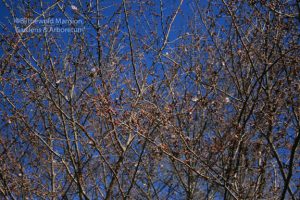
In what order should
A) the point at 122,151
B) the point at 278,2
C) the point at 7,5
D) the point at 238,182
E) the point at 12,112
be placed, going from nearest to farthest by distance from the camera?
the point at 278,2
the point at 238,182
the point at 122,151
the point at 12,112
the point at 7,5

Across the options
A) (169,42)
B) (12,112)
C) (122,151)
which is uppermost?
(169,42)

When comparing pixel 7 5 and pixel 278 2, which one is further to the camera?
pixel 7 5

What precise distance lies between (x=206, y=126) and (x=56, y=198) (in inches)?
94.9

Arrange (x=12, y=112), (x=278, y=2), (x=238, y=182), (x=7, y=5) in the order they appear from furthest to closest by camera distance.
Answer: (x=7, y=5) < (x=12, y=112) < (x=238, y=182) < (x=278, y=2)

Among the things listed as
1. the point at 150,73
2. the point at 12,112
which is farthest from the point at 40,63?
the point at 150,73

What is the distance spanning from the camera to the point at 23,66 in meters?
5.05

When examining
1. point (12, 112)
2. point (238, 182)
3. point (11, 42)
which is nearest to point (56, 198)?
point (12, 112)

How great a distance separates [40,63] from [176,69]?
1932mm

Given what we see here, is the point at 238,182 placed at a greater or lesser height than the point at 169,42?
lesser

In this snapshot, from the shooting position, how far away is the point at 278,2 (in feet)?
12.8

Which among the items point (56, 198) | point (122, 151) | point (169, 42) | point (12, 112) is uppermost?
point (169, 42)

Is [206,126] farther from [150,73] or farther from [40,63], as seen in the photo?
[40,63]

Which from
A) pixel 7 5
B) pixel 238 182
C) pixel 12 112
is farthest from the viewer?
pixel 7 5

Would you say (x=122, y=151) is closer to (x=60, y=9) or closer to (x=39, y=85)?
(x=39, y=85)
